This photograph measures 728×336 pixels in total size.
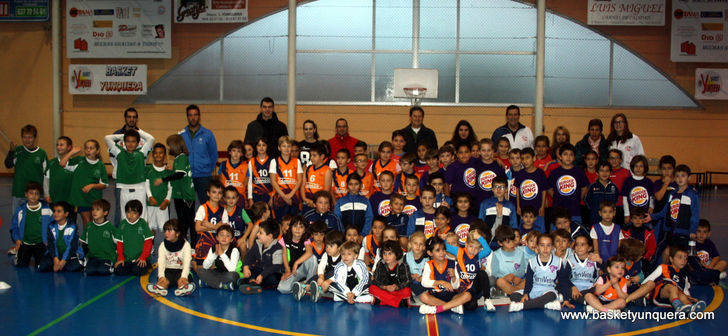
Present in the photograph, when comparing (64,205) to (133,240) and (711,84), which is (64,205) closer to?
(133,240)

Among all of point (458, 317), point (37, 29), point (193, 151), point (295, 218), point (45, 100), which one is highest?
point (37, 29)

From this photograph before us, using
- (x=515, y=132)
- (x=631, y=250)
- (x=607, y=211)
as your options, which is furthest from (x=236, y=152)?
(x=631, y=250)

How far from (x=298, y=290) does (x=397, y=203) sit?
1687 millimetres

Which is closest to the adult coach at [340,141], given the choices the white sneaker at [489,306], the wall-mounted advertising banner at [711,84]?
the white sneaker at [489,306]

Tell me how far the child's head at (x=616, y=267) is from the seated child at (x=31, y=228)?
6.51 metres

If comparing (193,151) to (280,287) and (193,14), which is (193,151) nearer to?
(280,287)

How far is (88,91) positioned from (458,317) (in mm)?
13551

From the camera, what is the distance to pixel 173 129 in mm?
16406

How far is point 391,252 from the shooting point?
6.29 meters

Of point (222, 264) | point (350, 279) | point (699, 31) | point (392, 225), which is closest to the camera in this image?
point (350, 279)

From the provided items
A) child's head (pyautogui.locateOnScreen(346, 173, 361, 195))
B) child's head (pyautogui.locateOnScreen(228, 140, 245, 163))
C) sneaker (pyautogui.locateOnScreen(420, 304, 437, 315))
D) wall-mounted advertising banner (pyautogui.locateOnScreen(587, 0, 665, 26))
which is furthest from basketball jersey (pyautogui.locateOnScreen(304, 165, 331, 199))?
wall-mounted advertising banner (pyautogui.locateOnScreen(587, 0, 665, 26))

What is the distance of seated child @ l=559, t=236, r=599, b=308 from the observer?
625cm

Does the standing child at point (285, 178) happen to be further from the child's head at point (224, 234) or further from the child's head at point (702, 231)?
the child's head at point (702, 231)

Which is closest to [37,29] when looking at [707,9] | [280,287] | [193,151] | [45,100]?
[45,100]
